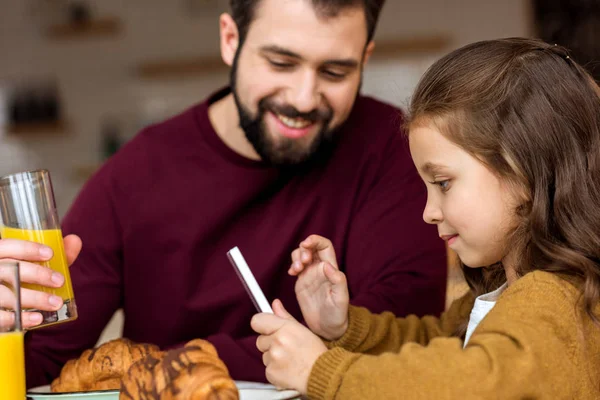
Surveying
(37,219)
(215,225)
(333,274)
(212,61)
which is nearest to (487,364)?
(333,274)

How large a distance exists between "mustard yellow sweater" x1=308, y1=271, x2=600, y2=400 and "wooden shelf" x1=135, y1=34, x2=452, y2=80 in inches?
143

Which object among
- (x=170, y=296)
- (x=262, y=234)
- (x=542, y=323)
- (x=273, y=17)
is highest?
(x=273, y=17)

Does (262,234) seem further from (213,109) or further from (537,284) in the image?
(537,284)

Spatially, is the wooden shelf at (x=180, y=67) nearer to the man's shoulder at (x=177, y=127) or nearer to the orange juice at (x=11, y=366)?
the man's shoulder at (x=177, y=127)

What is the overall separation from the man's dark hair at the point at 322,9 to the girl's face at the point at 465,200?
48 centimetres

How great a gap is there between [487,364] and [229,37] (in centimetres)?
104

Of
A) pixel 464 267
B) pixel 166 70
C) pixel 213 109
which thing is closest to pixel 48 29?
pixel 166 70

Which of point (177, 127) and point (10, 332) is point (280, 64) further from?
point (10, 332)

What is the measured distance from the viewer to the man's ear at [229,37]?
1.70m

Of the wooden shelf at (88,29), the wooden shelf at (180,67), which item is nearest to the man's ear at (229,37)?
the wooden shelf at (180,67)

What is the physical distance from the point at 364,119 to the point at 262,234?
13.0 inches

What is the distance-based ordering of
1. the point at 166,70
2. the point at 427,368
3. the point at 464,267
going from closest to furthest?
the point at 427,368
the point at 464,267
the point at 166,70

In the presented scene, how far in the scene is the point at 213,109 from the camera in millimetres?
1805

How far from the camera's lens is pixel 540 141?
1052mm
